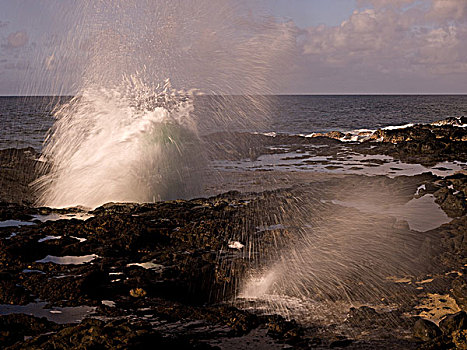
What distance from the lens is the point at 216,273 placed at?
7.07 meters

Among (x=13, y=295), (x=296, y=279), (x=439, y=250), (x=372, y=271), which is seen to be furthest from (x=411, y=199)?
(x=13, y=295)

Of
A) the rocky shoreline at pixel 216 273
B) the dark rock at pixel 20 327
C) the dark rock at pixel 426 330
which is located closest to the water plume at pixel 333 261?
the rocky shoreline at pixel 216 273

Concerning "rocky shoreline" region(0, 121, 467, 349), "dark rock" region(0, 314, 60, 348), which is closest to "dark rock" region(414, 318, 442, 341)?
"rocky shoreline" region(0, 121, 467, 349)

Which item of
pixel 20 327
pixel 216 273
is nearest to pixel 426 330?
pixel 216 273

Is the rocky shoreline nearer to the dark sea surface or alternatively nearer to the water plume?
the water plume

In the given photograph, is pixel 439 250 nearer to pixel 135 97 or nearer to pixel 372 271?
pixel 372 271

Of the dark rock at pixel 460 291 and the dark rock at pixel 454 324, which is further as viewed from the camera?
the dark rock at pixel 460 291

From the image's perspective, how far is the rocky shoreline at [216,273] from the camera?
5012mm

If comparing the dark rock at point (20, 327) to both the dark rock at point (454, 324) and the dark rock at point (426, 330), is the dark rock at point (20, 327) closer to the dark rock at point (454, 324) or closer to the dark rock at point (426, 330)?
the dark rock at point (426, 330)

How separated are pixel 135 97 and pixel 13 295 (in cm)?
855

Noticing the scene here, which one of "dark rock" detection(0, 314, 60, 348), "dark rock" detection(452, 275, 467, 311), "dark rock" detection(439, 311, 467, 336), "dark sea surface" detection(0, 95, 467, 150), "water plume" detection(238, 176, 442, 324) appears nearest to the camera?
"dark rock" detection(0, 314, 60, 348)

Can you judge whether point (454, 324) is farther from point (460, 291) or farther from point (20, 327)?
point (20, 327)

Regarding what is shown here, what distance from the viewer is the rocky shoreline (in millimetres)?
5012

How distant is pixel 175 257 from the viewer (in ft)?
25.3
